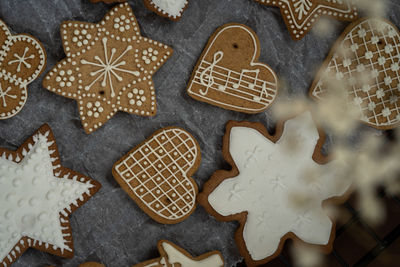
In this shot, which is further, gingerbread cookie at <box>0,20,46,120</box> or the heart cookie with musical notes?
the heart cookie with musical notes

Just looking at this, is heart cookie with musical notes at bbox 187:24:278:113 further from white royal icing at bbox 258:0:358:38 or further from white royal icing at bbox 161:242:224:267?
white royal icing at bbox 161:242:224:267

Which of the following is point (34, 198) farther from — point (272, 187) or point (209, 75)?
point (272, 187)

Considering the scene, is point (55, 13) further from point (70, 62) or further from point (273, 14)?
point (273, 14)

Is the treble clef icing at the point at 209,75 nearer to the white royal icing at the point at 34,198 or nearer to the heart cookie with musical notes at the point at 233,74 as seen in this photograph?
the heart cookie with musical notes at the point at 233,74

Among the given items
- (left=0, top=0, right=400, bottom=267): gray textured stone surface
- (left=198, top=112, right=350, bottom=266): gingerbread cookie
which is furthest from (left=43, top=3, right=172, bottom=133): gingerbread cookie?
(left=198, top=112, right=350, bottom=266): gingerbread cookie

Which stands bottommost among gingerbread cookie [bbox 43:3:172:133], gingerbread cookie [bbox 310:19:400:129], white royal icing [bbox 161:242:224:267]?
white royal icing [bbox 161:242:224:267]

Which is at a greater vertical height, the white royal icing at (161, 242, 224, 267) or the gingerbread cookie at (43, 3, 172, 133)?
the gingerbread cookie at (43, 3, 172, 133)

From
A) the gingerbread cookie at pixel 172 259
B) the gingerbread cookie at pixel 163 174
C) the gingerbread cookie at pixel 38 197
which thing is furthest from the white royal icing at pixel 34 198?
the gingerbread cookie at pixel 172 259
